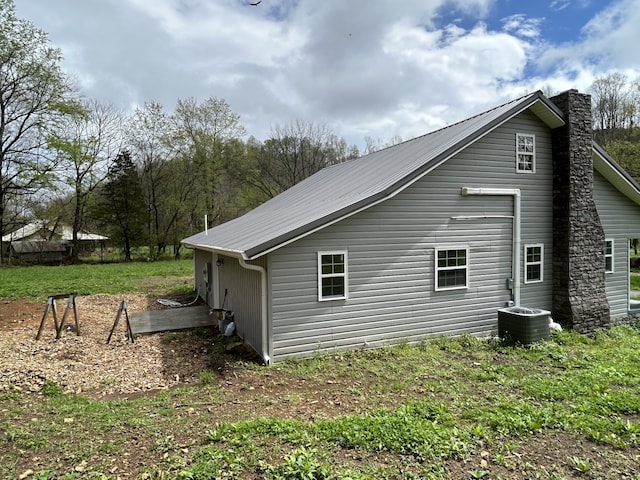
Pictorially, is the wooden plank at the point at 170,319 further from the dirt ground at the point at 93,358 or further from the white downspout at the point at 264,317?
the white downspout at the point at 264,317

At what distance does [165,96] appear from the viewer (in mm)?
34938

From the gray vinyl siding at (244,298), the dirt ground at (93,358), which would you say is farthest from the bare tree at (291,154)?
the dirt ground at (93,358)

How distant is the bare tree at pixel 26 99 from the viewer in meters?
28.0

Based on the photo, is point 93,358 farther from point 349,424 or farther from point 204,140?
point 204,140

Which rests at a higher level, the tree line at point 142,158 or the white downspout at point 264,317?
the tree line at point 142,158

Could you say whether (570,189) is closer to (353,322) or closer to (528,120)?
(528,120)

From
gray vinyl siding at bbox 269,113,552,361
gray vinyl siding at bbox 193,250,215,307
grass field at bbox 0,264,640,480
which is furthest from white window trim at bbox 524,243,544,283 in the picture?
gray vinyl siding at bbox 193,250,215,307

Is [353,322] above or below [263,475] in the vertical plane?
above

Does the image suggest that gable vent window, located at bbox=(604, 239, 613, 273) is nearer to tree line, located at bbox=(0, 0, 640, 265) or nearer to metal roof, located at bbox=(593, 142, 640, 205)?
metal roof, located at bbox=(593, 142, 640, 205)

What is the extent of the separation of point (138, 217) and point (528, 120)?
101 ft

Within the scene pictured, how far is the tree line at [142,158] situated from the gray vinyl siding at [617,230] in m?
20.1

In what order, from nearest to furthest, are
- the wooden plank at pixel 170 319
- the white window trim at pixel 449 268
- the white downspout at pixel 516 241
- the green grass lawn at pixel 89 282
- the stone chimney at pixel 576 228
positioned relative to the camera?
1. the white window trim at pixel 449 268
2. the white downspout at pixel 516 241
3. the stone chimney at pixel 576 228
4. the wooden plank at pixel 170 319
5. the green grass lawn at pixel 89 282

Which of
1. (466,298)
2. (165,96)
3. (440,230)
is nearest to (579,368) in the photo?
(466,298)

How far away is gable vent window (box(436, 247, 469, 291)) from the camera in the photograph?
9242 millimetres
